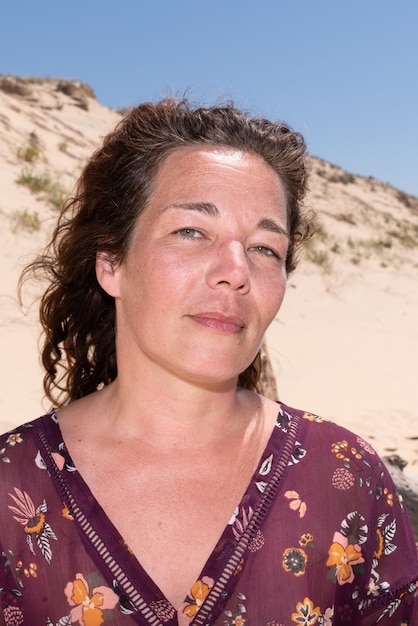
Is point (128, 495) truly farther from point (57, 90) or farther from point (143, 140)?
point (57, 90)

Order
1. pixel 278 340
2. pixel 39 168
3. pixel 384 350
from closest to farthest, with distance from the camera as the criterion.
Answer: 1. pixel 278 340
2. pixel 384 350
3. pixel 39 168

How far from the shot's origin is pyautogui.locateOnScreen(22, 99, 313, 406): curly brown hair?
6.06 feet

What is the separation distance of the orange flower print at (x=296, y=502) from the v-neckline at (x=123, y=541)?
0.05 m

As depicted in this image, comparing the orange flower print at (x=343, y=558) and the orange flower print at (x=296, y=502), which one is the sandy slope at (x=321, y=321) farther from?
the orange flower print at (x=343, y=558)

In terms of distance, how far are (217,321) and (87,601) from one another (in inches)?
25.7

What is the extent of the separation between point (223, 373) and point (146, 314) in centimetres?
23

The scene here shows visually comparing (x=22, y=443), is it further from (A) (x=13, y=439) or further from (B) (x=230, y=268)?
(B) (x=230, y=268)

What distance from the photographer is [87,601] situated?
152 cm

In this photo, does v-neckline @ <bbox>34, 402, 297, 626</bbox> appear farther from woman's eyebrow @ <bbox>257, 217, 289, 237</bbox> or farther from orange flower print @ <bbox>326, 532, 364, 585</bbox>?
woman's eyebrow @ <bbox>257, 217, 289, 237</bbox>

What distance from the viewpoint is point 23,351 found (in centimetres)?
645

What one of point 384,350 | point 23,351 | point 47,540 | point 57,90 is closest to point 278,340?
point 384,350

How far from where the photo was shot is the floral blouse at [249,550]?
1.52 metres

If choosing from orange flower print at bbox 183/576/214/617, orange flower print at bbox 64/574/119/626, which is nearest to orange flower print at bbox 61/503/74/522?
orange flower print at bbox 64/574/119/626

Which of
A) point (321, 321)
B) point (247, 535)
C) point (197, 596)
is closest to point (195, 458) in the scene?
point (247, 535)
